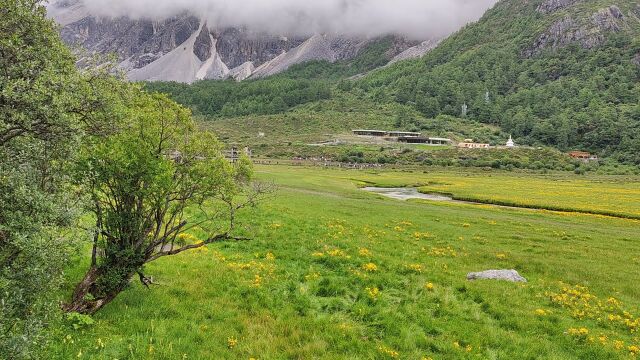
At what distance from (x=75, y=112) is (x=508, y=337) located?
1521 cm

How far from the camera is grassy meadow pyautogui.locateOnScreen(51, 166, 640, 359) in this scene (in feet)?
41.4

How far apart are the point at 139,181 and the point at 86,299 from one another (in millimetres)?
4051

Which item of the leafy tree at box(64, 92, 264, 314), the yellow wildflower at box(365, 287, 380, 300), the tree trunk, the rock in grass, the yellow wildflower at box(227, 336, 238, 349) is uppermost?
the leafy tree at box(64, 92, 264, 314)

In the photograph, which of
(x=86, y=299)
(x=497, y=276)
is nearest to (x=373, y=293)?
(x=497, y=276)

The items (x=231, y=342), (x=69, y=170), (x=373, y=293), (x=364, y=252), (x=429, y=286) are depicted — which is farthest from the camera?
(x=364, y=252)

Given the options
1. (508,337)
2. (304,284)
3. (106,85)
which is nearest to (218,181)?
(106,85)

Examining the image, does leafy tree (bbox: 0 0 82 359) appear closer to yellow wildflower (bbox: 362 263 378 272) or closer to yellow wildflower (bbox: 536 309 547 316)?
yellow wildflower (bbox: 362 263 378 272)

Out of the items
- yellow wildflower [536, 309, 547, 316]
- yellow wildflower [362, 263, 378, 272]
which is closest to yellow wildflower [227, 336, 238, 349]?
yellow wildflower [362, 263, 378, 272]

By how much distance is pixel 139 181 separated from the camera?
13.1 meters

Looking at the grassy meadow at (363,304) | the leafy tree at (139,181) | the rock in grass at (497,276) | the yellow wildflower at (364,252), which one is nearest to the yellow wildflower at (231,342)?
the grassy meadow at (363,304)

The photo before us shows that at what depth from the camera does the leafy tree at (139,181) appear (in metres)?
12.3

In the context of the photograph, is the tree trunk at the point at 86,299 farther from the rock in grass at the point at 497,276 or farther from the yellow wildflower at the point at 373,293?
the rock in grass at the point at 497,276

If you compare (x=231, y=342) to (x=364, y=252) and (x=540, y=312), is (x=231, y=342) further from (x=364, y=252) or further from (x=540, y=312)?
(x=540, y=312)

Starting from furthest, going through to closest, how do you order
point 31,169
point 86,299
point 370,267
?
point 370,267
point 86,299
point 31,169
